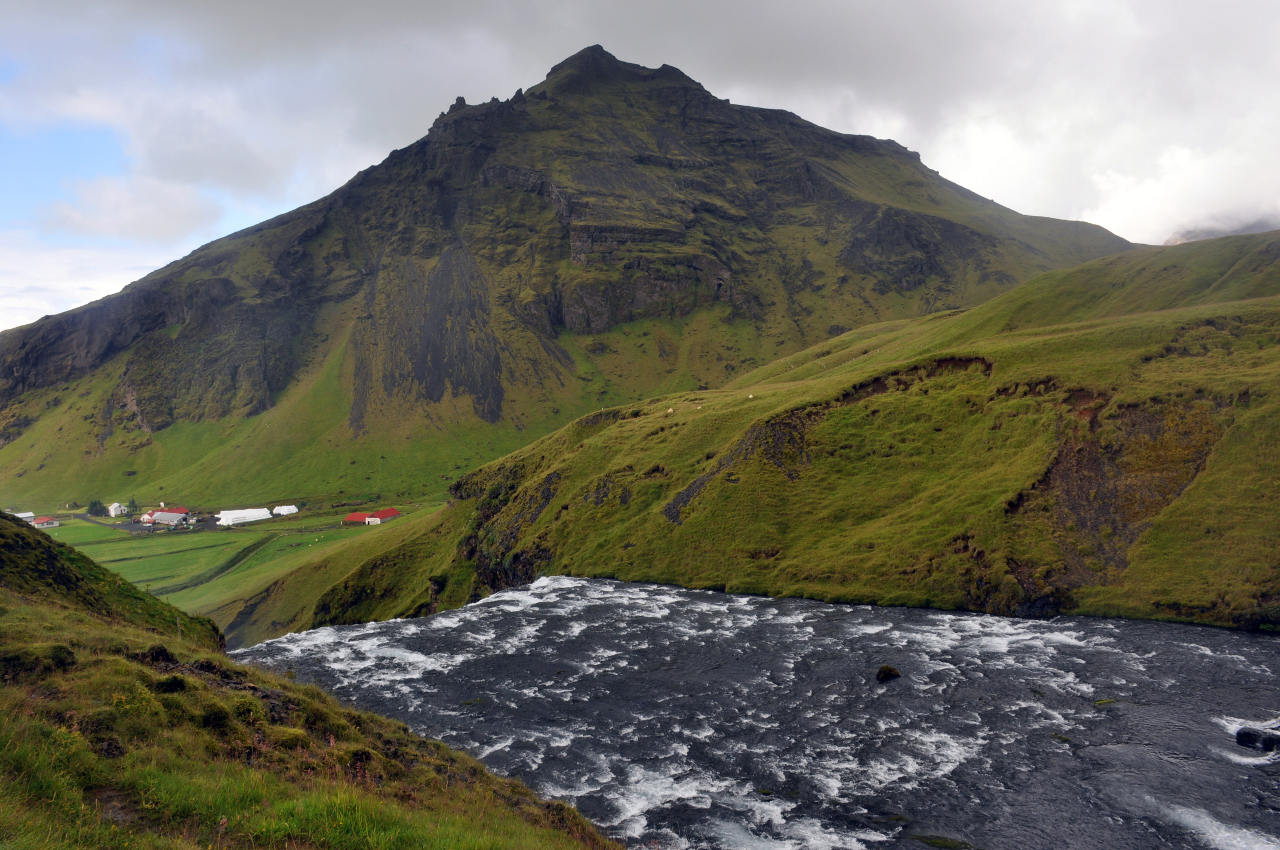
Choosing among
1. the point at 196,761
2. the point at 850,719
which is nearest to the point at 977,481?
the point at 850,719

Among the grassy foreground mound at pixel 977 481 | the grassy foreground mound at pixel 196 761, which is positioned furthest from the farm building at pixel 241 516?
the grassy foreground mound at pixel 196 761

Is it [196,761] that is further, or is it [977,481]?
[977,481]

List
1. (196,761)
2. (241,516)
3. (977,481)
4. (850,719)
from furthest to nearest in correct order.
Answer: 1. (241,516)
2. (977,481)
3. (850,719)
4. (196,761)

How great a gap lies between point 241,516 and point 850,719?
8289 inches

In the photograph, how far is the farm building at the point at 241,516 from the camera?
637 ft

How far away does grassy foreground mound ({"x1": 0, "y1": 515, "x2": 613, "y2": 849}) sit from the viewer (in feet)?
41.0

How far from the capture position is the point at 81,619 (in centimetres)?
2473

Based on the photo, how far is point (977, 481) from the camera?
61125 mm

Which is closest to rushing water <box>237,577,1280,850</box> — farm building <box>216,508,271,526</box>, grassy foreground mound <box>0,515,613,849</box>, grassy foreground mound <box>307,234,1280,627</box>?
grassy foreground mound <box>307,234,1280,627</box>

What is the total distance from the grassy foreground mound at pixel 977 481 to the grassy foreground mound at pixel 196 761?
43.3 m

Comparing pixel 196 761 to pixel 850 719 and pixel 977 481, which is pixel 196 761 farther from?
pixel 977 481

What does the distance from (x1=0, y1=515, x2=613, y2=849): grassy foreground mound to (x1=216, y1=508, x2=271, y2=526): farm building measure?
192 m

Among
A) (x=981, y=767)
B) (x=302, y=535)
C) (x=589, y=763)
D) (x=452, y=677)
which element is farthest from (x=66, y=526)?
(x=981, y=767)

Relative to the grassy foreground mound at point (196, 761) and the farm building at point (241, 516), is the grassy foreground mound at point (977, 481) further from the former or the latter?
the farm building at point (241, 516)
